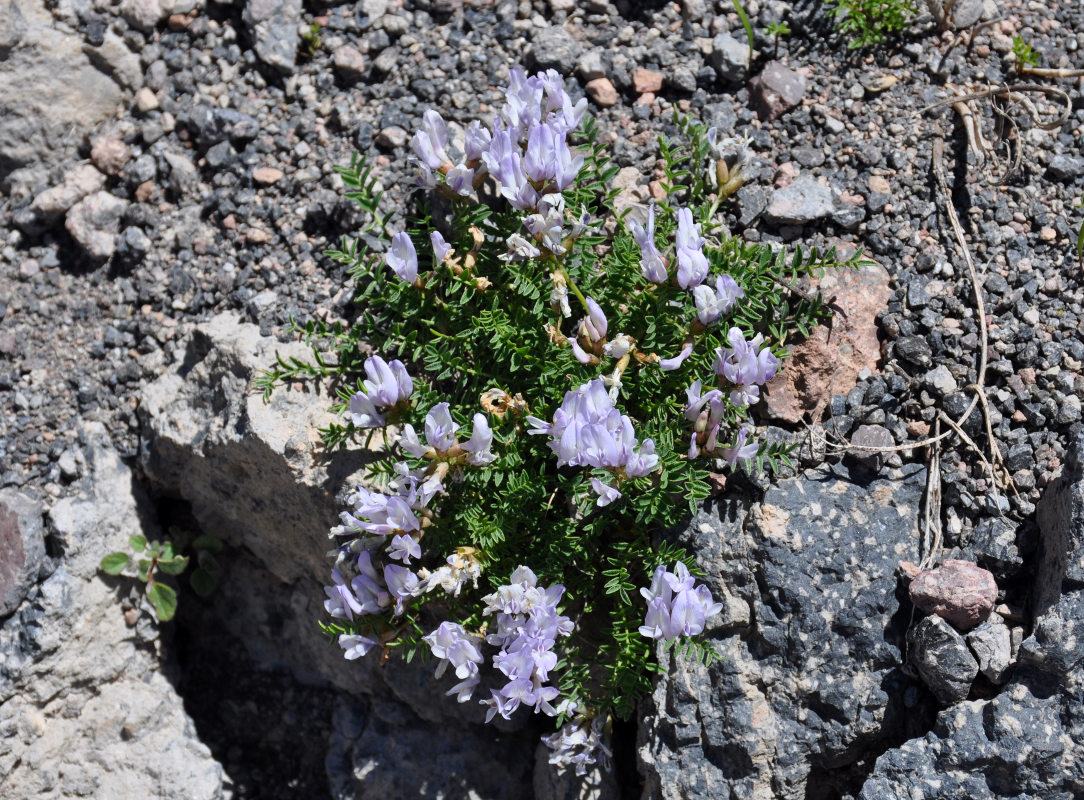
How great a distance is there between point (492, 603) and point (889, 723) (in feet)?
5.31

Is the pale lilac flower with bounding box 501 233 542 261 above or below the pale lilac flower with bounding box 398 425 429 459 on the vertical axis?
above

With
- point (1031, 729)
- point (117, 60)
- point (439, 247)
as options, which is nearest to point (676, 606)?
point (1031, 729)

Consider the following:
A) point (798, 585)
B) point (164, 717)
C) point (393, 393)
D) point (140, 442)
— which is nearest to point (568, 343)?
point (393, 393)

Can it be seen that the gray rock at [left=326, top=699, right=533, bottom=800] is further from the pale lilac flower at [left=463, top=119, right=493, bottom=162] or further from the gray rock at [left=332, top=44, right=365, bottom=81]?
the gray rock at [left=332, top=44, right=365, bottom=81]

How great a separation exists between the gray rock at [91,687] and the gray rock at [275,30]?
2.11 metres

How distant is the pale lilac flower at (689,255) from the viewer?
3.77m

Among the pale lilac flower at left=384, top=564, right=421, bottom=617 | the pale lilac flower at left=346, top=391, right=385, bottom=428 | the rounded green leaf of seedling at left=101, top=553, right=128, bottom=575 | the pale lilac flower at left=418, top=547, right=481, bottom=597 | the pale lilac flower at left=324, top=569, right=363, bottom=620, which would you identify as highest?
the pale lilac flower at left=346, top=391, right=385, bottom=428

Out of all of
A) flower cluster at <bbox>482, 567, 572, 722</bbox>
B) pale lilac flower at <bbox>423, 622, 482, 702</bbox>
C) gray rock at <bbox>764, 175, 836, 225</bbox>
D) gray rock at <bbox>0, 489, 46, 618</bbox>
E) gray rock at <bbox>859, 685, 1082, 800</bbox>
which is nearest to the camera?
gray rock at <bbox>859, 685, 1082, 800</bbox>

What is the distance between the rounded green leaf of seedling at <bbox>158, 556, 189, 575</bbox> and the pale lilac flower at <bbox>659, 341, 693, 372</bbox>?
266 cm

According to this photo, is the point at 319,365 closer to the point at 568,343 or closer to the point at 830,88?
the point at 568,343

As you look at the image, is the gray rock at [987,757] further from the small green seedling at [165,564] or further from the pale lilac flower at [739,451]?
the small green seedling at [165,564]

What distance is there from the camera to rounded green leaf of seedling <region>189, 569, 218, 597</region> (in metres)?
5.11

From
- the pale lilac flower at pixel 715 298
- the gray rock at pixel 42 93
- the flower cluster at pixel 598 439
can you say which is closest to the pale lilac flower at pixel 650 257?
the pale lilac flower at pixel 715 298

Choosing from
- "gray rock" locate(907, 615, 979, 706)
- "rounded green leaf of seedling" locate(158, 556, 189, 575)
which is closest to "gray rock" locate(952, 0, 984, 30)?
"gray rock" locate(907, 615, 979, 706)
